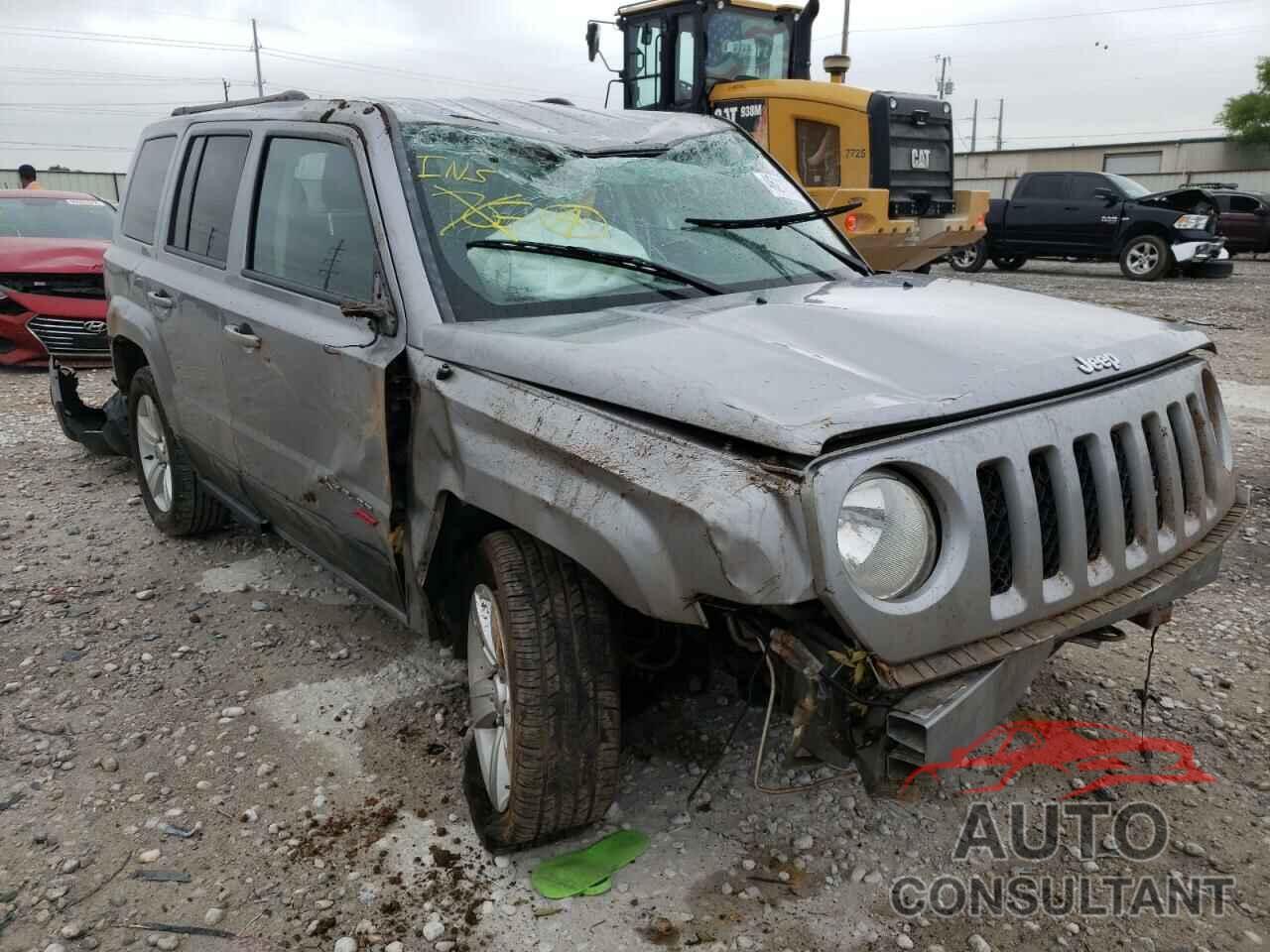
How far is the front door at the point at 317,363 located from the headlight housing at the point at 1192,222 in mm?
16143

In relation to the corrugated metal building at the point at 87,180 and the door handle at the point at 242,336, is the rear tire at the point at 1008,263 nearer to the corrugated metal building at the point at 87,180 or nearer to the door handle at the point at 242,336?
the door handle at the point at 242,336

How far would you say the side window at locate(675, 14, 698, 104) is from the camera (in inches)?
417

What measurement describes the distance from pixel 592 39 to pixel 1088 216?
33.4 ft

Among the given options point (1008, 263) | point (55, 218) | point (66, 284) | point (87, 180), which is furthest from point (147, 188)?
point (87, 180)

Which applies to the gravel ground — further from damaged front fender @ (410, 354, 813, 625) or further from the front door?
damaged front fender @ (410, 354, 813, 625)

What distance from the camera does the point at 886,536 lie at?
6.66 feet

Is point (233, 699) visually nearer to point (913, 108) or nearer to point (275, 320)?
point (275, 320)

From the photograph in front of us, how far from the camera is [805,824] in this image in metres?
2.75

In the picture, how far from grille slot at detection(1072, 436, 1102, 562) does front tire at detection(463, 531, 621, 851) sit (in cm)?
113

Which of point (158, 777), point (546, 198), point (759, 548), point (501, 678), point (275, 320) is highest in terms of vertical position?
point (546, 198)

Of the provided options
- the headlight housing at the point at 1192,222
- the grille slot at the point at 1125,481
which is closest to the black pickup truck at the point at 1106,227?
the headlight housing at the point at 1192,222

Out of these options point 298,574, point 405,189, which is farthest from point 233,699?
point 405,189

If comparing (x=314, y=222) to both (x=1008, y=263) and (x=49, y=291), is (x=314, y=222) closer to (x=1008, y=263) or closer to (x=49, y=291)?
(x=49, y=291)

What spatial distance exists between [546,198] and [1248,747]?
2.68 metres
